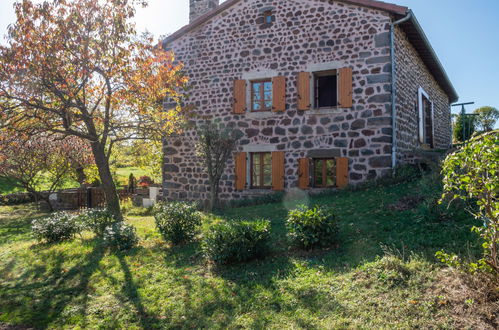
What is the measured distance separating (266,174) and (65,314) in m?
7.59

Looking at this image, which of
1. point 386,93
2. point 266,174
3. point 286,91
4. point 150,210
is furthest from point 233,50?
point 150,210

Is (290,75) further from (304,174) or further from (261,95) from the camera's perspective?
(304,174)

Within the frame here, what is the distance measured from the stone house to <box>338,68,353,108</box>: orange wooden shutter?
27 millimetres

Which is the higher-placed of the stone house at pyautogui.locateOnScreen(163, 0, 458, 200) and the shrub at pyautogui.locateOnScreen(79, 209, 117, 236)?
the stone house at pyautogui.locateOnScreen(163, 0, 458, 200)

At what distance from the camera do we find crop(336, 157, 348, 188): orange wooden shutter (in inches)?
406

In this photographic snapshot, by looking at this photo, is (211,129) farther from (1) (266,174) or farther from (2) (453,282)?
(2) (453,282)

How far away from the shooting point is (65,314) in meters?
4.73

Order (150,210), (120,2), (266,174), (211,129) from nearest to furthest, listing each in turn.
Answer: (120,2) < (211,129) < (266,174) < (150,210)

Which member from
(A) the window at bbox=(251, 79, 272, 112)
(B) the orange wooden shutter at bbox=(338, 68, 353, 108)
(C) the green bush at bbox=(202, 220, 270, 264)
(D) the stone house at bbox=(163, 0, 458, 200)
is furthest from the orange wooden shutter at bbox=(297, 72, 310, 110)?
(C) the green bush at bbox=(202, 220, 270, 264)

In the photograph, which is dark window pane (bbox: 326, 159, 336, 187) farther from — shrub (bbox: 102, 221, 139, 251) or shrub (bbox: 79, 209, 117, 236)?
shrub (bbox: 79, 209, 117, 236)

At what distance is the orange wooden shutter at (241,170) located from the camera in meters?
11.5

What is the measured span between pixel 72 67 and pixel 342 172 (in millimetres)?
7131

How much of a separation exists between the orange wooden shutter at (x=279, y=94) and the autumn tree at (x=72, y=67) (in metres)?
3.53

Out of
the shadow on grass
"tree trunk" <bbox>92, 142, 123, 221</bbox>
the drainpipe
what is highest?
the drainpipe
